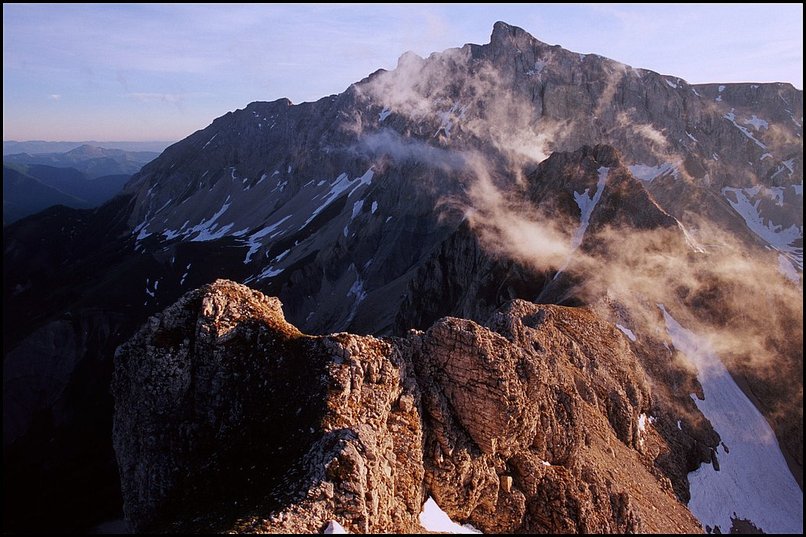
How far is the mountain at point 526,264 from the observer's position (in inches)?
1935

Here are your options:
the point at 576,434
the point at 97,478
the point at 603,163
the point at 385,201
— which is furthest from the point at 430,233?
the point at 576,434

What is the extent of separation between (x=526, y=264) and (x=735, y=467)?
3187 centimetres

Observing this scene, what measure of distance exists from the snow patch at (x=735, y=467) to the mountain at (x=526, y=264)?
239 millimetres

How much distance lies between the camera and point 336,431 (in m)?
16.8

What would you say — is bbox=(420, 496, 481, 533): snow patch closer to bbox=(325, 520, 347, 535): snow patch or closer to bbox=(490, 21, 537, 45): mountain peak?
bbox=(325, 520, 347, 535): snow patch

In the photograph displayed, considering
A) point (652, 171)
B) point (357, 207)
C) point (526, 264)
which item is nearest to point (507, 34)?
point (652, 171)

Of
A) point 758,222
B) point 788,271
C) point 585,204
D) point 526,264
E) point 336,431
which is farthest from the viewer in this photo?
point 758,222

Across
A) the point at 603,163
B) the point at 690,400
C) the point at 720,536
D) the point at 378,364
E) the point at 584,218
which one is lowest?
the point at 720,536

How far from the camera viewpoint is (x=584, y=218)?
66.6 metres

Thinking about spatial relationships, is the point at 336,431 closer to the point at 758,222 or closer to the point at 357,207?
the point at 357,207

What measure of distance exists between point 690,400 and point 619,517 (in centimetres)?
2704

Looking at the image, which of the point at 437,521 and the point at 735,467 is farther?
the point at 735,467

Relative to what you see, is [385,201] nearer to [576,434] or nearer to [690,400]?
[690,400]

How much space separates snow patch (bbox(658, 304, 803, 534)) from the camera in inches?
1467
